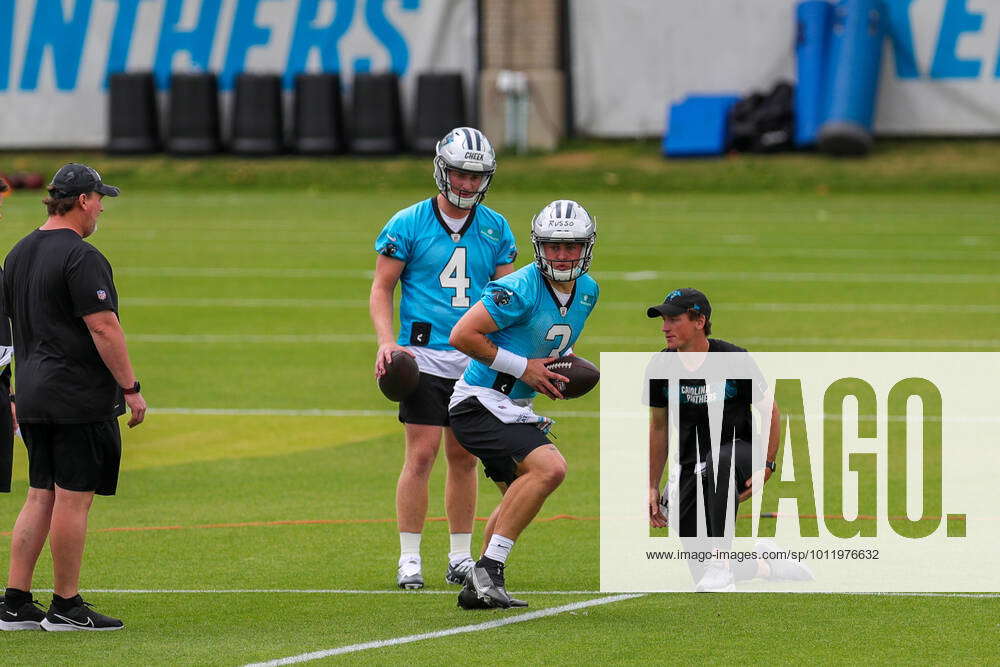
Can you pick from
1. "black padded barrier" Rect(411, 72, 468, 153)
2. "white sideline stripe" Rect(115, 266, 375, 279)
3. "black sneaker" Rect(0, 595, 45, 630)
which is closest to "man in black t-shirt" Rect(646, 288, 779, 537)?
"black sneaker" Rect(0, 595, 45, 630)

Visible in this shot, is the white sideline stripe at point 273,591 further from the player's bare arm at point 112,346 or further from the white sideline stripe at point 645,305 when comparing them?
the white sideline stripe at point 645,305

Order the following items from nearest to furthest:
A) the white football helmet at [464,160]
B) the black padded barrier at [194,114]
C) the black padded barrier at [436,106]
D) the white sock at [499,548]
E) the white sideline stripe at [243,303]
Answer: the white sock at [499,548]
the white football helmet at [464,160]
the white sideline stripe at [243,303]
the black padded barrier at [436,106]
the black padded barrier at [194,114]

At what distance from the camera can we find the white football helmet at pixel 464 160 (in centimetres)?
852

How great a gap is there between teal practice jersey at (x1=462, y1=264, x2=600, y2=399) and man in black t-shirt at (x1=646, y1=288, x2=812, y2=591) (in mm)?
470

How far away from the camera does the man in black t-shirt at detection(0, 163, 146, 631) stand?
285 inches

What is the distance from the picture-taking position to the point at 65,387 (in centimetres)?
729

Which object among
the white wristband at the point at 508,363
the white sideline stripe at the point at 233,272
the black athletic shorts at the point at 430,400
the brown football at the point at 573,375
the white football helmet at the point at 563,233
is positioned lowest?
the black athletic shorts at the point at 430,400

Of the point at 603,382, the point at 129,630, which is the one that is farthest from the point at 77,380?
the point at 603,382

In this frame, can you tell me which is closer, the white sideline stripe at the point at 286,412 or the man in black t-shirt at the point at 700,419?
the man in black t-shirt at the point at 700,419

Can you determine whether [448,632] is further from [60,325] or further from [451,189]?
[451,189]

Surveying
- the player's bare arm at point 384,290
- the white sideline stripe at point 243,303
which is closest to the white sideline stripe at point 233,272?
the white sideline stripe at point 243,303

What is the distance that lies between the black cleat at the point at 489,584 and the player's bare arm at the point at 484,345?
0.82 m

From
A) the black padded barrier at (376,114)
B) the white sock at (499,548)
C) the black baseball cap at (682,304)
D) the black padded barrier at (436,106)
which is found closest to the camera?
the white sock at (499,548)

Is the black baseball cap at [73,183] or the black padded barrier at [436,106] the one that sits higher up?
the black padded barrier at [436,106]
